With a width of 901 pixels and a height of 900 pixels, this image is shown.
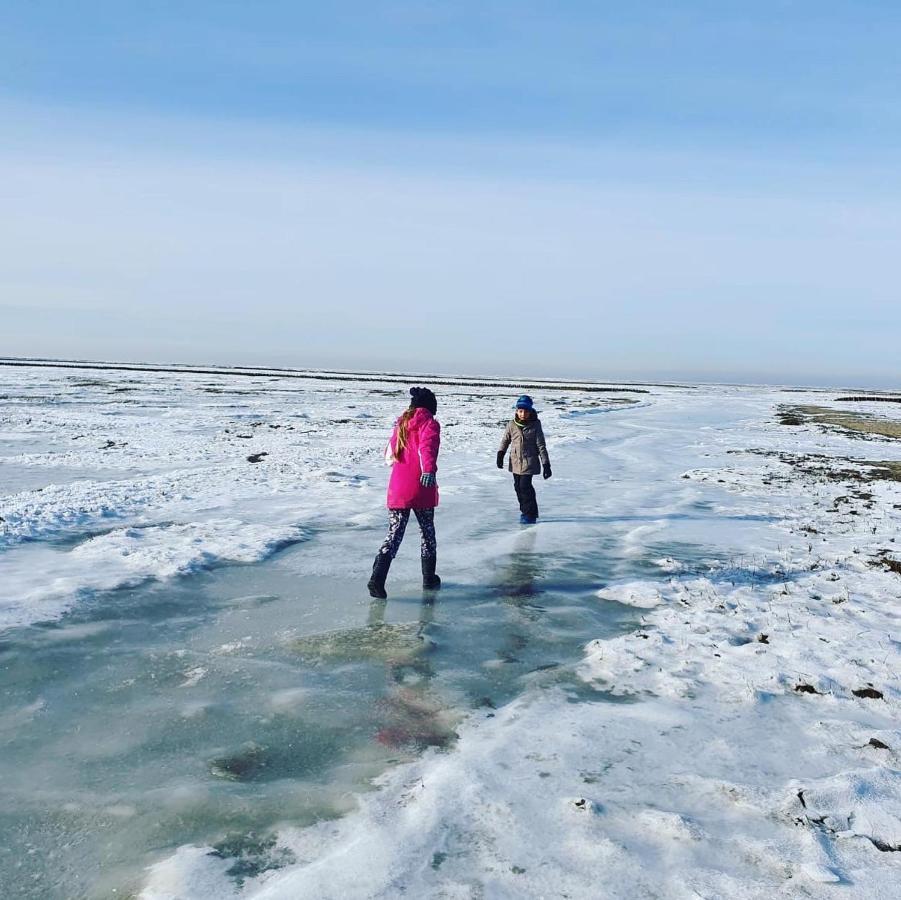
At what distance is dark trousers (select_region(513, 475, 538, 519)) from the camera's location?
11.7 meters

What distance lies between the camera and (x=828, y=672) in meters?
5.68

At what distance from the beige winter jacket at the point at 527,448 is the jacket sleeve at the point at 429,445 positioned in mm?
4471

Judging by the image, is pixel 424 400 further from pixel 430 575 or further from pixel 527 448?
pixel 527 448

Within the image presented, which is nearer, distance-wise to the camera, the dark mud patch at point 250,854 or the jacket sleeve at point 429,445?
the dark mud patch at point 250,854

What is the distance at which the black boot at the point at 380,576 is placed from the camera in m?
7.49

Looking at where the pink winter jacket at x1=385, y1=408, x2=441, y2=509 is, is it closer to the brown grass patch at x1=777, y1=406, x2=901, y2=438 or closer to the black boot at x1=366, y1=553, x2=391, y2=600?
the black boot at x1=366, y1=553, x2=391, y2=600

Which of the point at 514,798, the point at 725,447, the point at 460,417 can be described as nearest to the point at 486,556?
the point at 514,798

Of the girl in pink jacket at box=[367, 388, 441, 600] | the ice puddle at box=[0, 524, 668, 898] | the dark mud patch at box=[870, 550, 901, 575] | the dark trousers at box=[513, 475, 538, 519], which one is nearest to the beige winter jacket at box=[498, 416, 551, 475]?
the dark trousers at box=[513, 475, 538, 519]

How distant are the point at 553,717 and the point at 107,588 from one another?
→ 522 centimetres

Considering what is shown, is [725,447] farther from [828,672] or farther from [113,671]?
[113,671]

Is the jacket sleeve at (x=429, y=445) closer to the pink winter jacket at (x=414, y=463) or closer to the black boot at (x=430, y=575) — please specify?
the pink winter jacket at (x=414, y=463)

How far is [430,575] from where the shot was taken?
783cm

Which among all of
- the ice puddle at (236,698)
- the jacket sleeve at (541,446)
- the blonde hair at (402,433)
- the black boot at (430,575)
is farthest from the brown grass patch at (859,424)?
the ice puddle at (236,698)

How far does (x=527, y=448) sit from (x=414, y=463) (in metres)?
4.59
